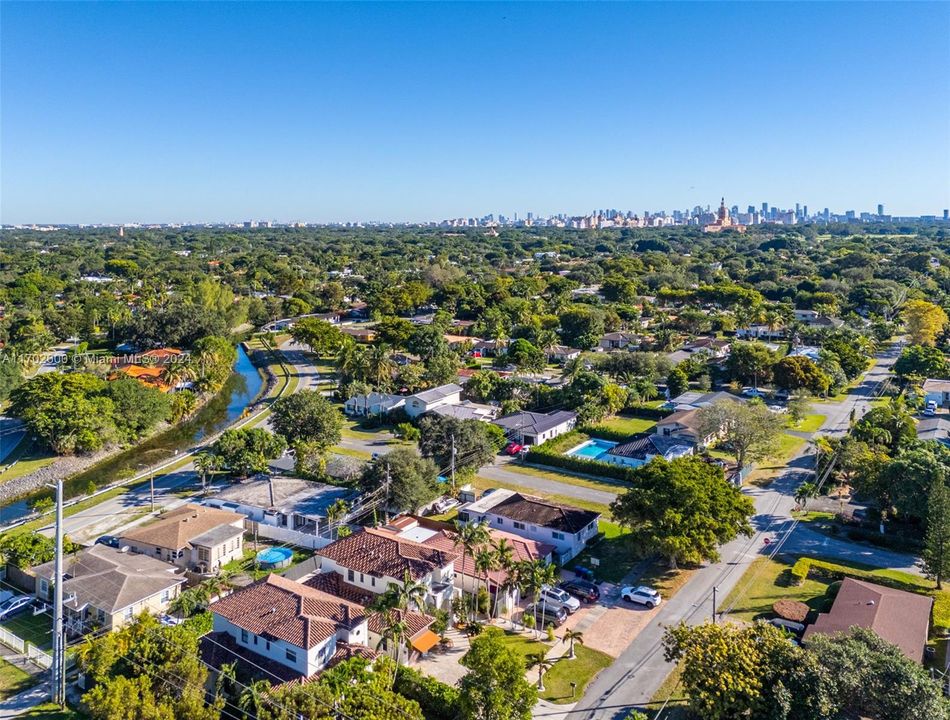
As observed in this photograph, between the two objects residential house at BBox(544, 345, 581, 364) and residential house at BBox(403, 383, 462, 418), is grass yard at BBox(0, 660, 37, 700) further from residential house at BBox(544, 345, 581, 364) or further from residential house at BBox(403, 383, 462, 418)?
residential house at BBox(544, 345, 581, 364)

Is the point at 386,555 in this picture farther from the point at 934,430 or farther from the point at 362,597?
the point at 934,430

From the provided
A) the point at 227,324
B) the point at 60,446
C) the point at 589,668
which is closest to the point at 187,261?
the point at 227,324

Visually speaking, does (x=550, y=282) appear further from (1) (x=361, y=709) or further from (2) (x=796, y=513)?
(1) (x=361, y=709)

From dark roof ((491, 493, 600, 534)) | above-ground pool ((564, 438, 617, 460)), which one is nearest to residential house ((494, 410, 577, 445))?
above-ground pool ((564, 438, 617, 460))

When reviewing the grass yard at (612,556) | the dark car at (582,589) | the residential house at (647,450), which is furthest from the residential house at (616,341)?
the dark car at (582,589)

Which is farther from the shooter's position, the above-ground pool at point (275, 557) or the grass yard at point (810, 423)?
the grass yard at point (810, 423)

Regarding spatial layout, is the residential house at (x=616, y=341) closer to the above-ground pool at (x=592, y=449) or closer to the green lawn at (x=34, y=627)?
the above-ground pool at (x=592, y=449)
